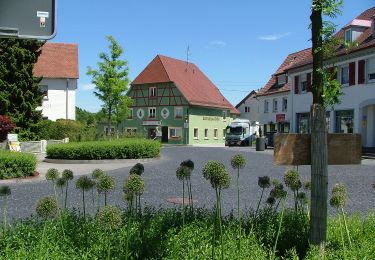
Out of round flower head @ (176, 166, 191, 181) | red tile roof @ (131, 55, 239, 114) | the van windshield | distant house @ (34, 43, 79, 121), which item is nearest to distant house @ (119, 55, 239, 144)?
red tile roof @ (131, 55, 239, 114)

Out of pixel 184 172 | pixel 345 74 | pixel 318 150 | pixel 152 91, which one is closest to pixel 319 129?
pixel 318 150

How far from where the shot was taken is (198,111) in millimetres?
60219

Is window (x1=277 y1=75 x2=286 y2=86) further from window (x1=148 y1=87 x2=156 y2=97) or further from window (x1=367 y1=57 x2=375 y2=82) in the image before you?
window (x1=367 y1=57 x2=375 y2=82)

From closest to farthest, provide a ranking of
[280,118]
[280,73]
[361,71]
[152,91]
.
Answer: [361,71] < [280,118] < [280,73] < [152,91]

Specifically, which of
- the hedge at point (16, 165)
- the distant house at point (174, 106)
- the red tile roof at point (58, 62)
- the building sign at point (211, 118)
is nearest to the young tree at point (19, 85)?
the red tile roof at point (58, 62)

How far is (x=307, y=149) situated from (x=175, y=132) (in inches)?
2184

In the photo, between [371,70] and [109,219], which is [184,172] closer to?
[109,219]

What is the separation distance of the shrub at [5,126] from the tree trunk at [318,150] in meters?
27.2

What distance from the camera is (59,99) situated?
44562mm

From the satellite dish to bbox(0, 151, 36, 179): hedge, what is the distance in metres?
13.0

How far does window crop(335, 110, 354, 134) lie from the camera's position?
32.8 m

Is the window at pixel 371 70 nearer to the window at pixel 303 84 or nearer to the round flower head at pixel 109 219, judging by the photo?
the window at pixel 303 84

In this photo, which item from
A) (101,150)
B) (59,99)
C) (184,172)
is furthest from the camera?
(59,99)

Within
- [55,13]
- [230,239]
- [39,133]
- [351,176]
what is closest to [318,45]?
[230,239]
